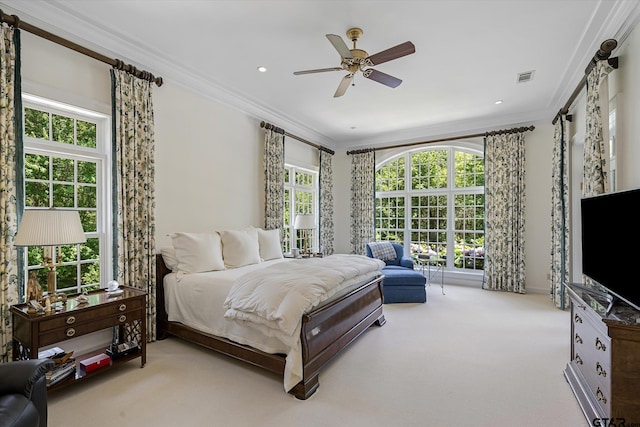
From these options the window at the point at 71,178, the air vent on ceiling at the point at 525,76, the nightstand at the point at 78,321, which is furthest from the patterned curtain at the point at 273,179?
the air vent on ceiling at the point at 525,76

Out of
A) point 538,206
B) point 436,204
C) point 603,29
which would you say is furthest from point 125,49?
point 538,206

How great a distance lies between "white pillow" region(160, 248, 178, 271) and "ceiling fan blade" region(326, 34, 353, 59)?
8.77ft

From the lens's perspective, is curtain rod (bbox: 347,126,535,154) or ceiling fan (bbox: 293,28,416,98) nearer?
ceiling fan (bbox: 293,28,416,98)

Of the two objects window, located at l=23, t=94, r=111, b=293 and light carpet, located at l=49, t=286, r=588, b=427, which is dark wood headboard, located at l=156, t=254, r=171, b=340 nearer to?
light carpet, located at l=49, t=286, r=588, b=427

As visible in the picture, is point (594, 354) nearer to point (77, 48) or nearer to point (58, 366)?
point (58, 366)

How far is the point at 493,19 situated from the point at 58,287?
4.67m

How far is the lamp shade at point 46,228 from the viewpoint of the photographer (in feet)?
6.76

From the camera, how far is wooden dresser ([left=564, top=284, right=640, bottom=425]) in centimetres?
169

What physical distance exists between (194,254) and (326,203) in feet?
12.3

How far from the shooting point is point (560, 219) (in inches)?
175

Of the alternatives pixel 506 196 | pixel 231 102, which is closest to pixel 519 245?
pixel 506 196

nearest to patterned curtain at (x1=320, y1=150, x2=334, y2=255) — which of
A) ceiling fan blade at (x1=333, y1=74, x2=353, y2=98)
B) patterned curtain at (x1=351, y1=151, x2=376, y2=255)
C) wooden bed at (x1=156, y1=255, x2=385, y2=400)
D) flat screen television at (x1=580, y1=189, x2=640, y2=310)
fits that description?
patterned curtain at (x1=351, y1=151, x2=376, y2=255)

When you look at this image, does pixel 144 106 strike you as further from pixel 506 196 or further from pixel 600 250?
pixel 506 196

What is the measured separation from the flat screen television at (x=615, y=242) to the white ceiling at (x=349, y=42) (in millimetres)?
1602
